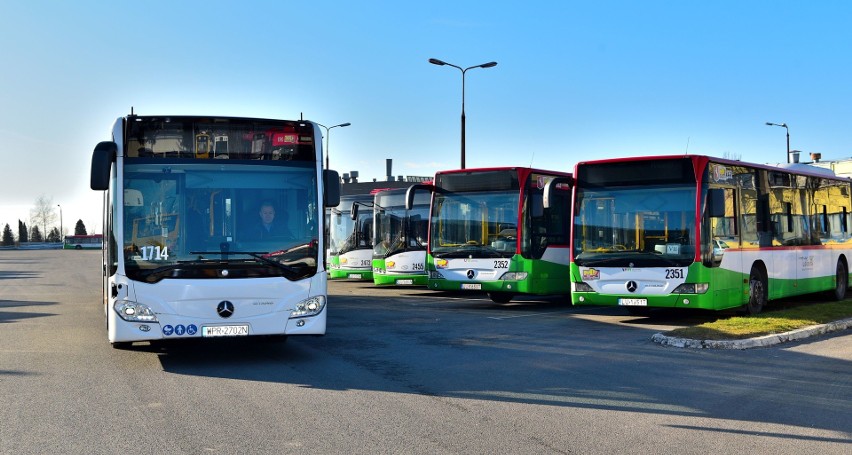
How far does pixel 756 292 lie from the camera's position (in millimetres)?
→ 16719

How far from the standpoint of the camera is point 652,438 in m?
6.83

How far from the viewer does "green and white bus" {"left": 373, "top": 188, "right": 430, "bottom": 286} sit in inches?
927

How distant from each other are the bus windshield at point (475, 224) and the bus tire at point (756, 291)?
4734 mm

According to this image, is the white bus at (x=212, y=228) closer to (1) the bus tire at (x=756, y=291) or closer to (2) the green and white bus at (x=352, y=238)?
(1) the bus tire at (x=756, y=291)

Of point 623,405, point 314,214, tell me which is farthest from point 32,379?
point 623,405

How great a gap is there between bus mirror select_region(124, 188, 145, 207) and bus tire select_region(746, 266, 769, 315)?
36.9ft

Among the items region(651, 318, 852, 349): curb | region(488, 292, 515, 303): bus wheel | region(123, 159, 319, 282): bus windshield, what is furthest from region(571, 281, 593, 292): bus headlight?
region(123, 159, 319, 282): bus windshield

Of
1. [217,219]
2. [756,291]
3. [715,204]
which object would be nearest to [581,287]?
[715,204]

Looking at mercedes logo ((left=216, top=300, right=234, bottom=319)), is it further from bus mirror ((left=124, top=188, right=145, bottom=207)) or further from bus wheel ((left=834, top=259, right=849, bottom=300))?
bus wheel ((left=834, top=259, right=849, bottom=300))

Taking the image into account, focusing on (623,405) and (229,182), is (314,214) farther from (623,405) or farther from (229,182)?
(623,405)

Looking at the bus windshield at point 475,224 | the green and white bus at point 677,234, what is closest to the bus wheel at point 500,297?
the bus windshield at point 475,224

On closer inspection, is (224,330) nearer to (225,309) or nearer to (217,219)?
(225,309)

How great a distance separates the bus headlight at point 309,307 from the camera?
10.4 metres

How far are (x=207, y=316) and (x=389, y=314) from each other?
25.3 ft
